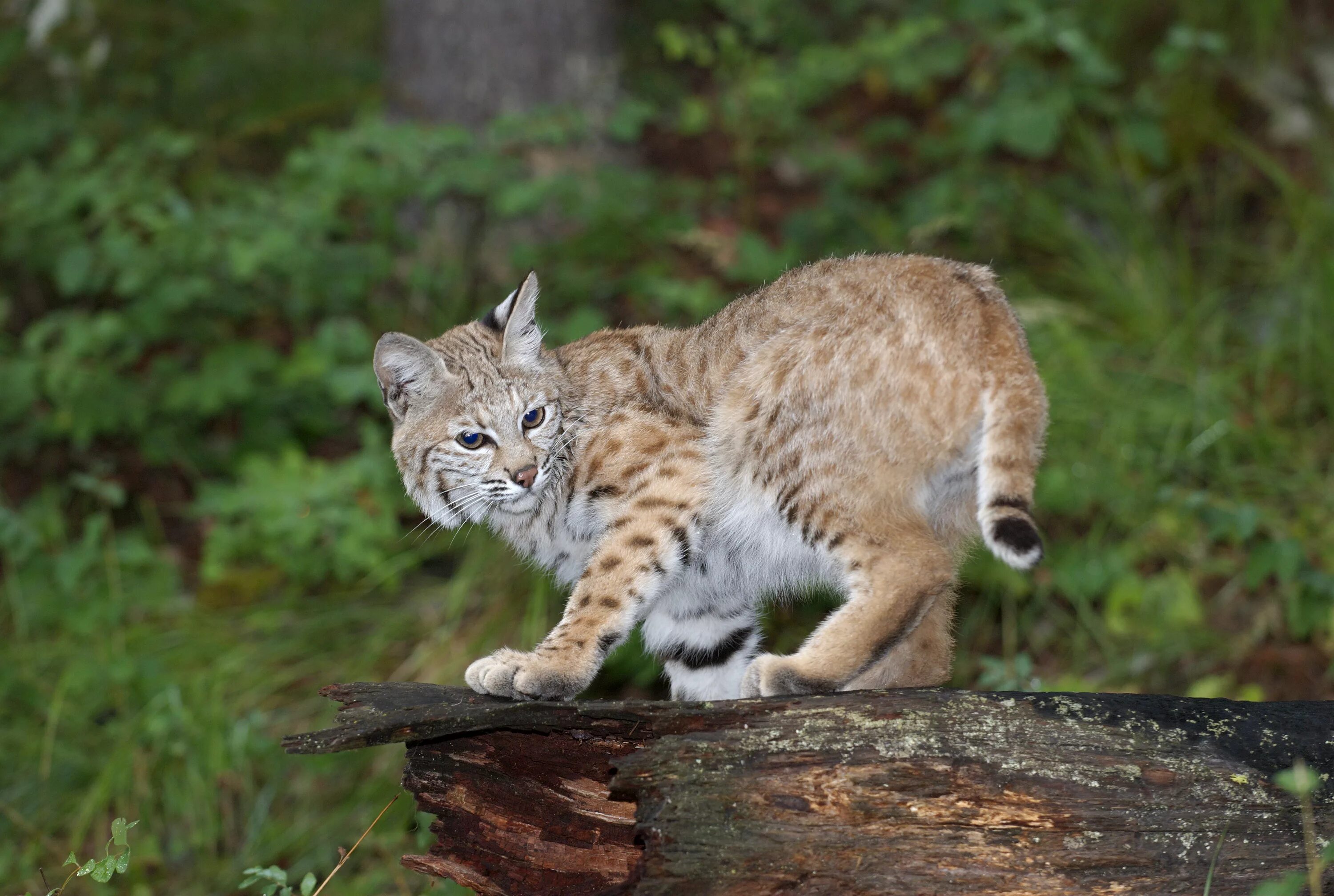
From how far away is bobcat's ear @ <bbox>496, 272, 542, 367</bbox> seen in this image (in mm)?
3979

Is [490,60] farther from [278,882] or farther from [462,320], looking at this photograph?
[278,882]

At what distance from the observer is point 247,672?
526 centimetres

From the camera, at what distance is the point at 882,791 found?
2.63 m

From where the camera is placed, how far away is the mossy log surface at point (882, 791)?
2.54 meters

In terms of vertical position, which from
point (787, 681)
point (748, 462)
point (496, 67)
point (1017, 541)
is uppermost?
point (496, 67)

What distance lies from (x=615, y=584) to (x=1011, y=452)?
114cm

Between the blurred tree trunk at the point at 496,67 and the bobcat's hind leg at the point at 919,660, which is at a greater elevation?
the blurred tree trunk at the point at 496,67

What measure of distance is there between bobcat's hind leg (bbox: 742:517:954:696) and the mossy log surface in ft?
1.48

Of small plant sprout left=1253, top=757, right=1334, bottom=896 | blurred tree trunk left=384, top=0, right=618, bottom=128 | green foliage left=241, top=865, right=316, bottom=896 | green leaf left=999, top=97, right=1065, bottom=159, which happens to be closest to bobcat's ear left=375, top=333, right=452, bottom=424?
green foliage left=241, top=865, right=316, bottom=896

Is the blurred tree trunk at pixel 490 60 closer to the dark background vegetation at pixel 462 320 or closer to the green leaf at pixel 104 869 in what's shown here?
the dark background vegetation at pixel 462 320

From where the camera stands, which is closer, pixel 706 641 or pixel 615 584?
pixel 615 584

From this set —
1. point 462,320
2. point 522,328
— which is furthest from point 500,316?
point 462,320

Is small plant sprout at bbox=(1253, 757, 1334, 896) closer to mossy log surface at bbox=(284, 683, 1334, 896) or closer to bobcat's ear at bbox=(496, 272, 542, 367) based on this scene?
mossy log surface at bbox=(284, 683, 1334, 896)

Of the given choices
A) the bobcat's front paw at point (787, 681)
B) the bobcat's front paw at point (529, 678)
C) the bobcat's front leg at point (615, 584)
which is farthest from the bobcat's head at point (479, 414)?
the bobcat's front paw at point (787, 681)
